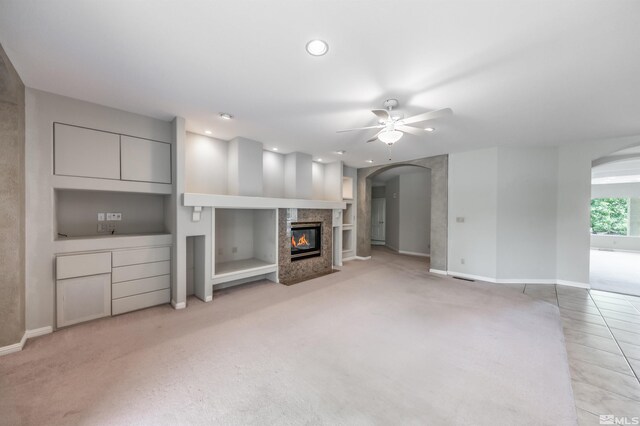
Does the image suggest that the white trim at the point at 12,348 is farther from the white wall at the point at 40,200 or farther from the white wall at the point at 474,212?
the white wall at the point at 474,212

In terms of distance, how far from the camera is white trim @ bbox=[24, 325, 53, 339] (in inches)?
101

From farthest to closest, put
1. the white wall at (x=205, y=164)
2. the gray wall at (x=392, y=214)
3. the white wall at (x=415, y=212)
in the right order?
the gray wall at (x=392, y=214)
the white wall at (x=415, y=212)
the white wall at (x=205, y=164)

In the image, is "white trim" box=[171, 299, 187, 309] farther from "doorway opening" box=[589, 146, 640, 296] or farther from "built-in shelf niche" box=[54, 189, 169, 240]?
"doorway opening" box=[589, 146, 640, 296]

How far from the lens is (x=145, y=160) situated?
3416mm

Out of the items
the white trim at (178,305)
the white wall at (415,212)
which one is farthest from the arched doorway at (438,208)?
the white trim at (178,305)

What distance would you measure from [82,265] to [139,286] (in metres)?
0.70

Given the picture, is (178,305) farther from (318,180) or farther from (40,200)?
(318,180)

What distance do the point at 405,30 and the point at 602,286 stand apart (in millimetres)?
6374

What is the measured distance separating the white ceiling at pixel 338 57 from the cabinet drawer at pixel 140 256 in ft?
6.51

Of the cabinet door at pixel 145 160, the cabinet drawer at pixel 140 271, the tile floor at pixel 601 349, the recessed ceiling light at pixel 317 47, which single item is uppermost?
the recessed ceiling light at pixel 317 47

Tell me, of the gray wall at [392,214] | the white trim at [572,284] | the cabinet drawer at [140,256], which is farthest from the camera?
the gray wall at [392,214]

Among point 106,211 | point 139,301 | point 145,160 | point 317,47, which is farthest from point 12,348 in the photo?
point 317,47

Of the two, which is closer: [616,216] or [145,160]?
[145,160]

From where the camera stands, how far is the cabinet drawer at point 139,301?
314cm
